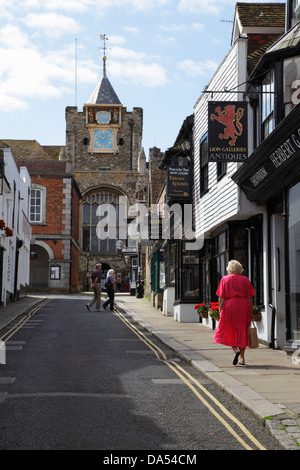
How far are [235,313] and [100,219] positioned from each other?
48784mm

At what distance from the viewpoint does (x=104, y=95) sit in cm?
6178

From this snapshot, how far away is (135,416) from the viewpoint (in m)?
6.69

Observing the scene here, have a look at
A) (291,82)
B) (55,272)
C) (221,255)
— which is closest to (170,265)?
(221,255)

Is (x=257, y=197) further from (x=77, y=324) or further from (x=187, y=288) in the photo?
(x=187, y=288)

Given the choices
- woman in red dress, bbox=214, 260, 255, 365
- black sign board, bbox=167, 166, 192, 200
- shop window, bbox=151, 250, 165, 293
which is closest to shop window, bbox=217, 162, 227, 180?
black sign board, bbox=167, 166, 192, 200

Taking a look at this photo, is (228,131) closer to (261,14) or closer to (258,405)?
(261,14)

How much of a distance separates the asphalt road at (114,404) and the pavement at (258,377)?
0.14m

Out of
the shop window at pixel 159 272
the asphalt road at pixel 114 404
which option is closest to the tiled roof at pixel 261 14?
the asphalt road at pixel 114 404

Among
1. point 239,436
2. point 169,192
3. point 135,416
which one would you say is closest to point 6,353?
point 135,416

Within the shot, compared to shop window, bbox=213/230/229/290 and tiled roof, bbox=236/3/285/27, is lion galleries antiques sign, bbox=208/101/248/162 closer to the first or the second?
tiled roof, bbox=236/3/285/27

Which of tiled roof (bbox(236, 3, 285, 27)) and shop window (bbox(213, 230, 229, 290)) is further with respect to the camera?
shop window (bbox(213, 230, 229, 290))

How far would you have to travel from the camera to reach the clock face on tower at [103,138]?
6112 centimetres

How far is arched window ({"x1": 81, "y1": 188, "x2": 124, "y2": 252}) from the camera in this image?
193ft

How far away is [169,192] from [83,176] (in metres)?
39.0
